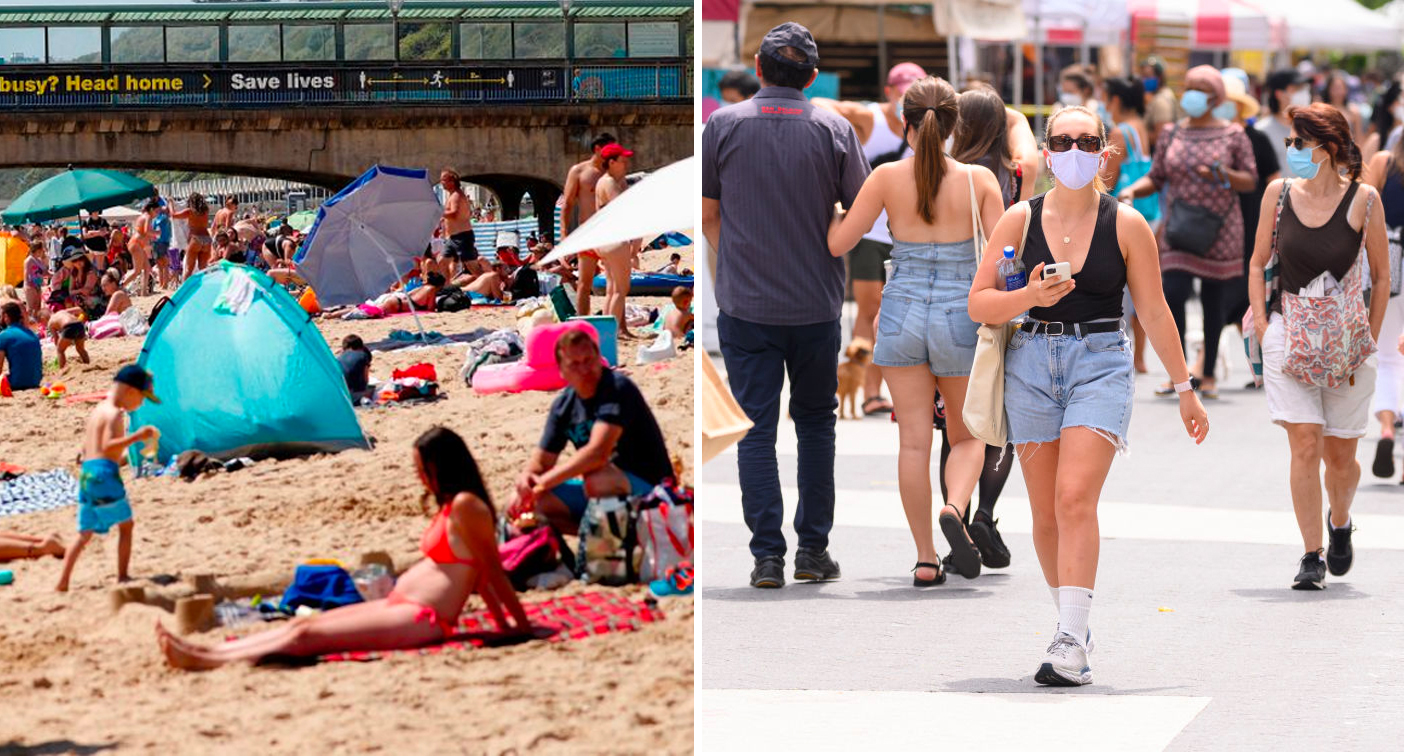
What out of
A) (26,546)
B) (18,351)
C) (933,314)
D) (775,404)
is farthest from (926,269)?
(26,546)

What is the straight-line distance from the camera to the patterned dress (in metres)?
13.6

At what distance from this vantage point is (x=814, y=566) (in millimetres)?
8219

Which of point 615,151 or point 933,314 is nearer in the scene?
point 615,151

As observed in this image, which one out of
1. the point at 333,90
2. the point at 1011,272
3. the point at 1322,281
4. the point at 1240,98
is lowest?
the point at 1322,281

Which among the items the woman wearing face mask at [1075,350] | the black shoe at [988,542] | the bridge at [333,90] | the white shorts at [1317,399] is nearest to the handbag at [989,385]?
the woman wearing face mask at [1075,350]

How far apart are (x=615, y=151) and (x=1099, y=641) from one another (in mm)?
2832

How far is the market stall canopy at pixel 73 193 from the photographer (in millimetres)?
5344

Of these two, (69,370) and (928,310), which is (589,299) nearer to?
(69,370)

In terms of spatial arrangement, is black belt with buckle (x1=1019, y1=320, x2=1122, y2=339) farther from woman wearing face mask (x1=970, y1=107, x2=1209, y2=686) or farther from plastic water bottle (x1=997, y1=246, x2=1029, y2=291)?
plastic water bottle (x1=997, y1=246, x2=1029, y2=291)

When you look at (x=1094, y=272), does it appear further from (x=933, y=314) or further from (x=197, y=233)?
(x=197, y=233)

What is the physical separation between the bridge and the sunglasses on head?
154 centimetres

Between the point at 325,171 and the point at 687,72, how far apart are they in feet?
3.02

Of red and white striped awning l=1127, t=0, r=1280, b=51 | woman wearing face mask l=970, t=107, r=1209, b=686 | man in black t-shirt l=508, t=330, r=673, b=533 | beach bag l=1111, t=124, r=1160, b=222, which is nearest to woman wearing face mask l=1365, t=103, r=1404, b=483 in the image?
beach bag l=1111, t=124, r=1160, b=222

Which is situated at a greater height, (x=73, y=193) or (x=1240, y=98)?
(x=1240, y=98)
